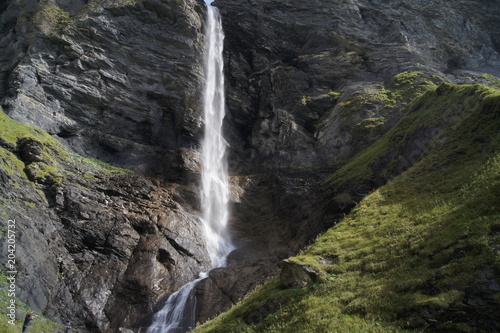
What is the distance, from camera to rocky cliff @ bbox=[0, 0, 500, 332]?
2331cm

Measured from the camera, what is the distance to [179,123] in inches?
1571

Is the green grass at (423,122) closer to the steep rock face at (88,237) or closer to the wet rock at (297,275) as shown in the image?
the wet rock at (297,275)

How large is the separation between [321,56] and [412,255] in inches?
1781

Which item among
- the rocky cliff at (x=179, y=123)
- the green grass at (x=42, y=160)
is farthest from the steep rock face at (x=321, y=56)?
the green grass at (x=42, y=160)

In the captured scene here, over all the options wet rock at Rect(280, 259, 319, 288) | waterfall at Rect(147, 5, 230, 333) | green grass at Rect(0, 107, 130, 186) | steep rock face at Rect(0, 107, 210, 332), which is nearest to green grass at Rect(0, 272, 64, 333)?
steep rock face at Rect(0, 107, 210, 332)

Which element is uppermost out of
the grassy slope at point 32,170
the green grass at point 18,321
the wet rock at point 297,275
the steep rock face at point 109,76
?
the steep rock face at point 109,76

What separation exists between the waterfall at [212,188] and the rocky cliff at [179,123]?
95cm

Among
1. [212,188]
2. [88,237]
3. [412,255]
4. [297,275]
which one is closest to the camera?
[412,255]

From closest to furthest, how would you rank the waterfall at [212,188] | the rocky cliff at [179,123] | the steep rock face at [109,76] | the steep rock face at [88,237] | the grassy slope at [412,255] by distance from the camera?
the grassy slope at [412,255] → the steep rock face at [88,237] → the waterfall at [212,188] → the rocky cliff at [179,123] → the steep rock face at [109,76]

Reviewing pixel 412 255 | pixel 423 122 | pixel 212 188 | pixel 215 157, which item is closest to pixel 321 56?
pixel 215 157

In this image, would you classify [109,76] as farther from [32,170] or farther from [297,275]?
[297,275]

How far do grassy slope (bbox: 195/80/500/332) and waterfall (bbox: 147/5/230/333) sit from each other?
8.62 m

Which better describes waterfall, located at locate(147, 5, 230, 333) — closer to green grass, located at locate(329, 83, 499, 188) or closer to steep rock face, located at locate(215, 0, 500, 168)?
steep rock face, located at locate(215, 0, 500, 168)

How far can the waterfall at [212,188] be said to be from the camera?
73.2 feet
